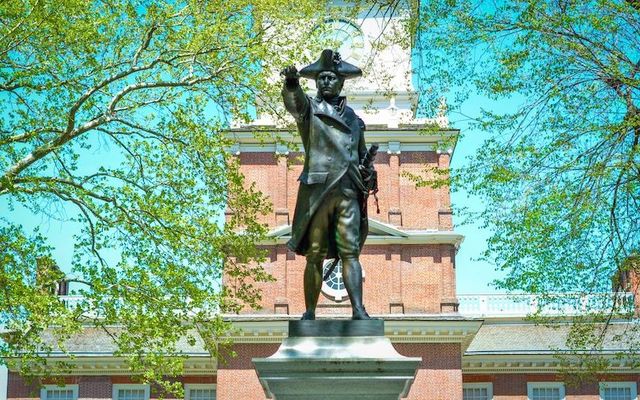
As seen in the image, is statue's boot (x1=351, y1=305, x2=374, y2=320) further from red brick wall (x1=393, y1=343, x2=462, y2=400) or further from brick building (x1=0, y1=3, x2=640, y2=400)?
red brick wall (x1=393, y1=343, x2=462, y2=400)

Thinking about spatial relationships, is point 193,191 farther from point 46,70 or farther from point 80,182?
point 46,70

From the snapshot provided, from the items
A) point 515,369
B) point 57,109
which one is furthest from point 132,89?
point 515,369

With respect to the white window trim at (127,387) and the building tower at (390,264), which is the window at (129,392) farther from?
the building tower at (390,264)

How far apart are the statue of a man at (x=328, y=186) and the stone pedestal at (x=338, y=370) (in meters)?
0.37

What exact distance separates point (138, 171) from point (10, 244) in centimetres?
291

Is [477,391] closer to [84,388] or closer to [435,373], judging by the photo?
[435,373]

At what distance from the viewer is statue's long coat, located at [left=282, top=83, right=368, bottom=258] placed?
29.8ft

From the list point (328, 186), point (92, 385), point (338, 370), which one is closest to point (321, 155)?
point (328, 186)

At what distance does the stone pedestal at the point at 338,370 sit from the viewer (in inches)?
331

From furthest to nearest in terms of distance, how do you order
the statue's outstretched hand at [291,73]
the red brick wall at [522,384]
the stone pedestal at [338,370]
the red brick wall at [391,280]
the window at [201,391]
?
the window at [201,391], the red brick wall at [522,384], the red brick wall at [391,280], the statue's outstretched hand at [291,73], the stone pedestal at [338,370]

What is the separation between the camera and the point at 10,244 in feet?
58.1

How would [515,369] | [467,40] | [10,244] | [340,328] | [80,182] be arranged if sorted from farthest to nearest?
1. [515,369]
2. [80,182]
3. [10,244]
4. [467,40]
5. [340,328]

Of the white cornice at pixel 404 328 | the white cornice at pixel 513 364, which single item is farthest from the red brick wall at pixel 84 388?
the white cornice at pixel 513 364

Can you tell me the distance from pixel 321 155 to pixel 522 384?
2848 cm
